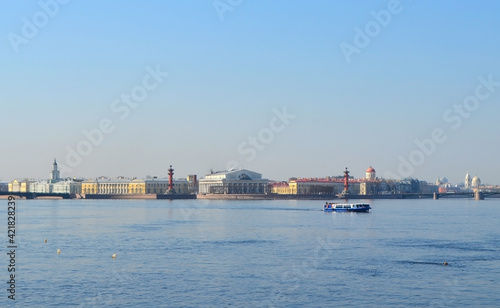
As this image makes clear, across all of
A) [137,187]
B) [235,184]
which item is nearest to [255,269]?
[235,184]

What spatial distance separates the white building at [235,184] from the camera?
116750mm

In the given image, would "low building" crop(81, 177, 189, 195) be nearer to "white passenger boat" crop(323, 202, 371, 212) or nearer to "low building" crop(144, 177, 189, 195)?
"low building" crop(144, 177, 189, 195)

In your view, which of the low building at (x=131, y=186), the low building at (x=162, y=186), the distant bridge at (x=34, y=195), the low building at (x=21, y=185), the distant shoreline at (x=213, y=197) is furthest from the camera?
the low building at (x=21, y=185)

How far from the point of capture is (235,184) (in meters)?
118

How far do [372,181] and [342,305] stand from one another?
11928 centimetres

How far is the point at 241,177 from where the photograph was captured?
118438mm

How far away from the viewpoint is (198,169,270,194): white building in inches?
4596

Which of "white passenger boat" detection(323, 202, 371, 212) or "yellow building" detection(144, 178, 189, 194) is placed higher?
"yellow building" detection(144, 178, 189, 194)

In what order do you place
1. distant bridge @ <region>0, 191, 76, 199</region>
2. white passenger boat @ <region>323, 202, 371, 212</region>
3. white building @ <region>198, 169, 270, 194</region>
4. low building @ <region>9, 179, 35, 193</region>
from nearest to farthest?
white passenger boat @ <region>323, 202, 371, 212</region> < distant bridge @ <region>0, 191, 76, 199</region> < white building @ <region>198, 169, 270, 194</region> < low building @ <region>9, 179, 35, 193</region>

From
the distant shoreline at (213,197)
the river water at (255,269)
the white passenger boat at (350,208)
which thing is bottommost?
the river water at (255,269)

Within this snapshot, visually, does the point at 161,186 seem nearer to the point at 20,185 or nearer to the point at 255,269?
the point at 20,185

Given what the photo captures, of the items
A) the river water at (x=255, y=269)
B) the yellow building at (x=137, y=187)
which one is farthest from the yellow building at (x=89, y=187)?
the river water at (x=255, y=269)

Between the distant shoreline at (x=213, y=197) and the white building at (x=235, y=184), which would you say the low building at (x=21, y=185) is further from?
the white building at (x=235, y=184)

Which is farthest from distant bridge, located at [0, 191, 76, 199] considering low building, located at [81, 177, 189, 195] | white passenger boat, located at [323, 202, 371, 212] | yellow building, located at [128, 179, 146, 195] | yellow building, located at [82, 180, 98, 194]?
white passenger boat, located at [323, 202, 371, 212]
